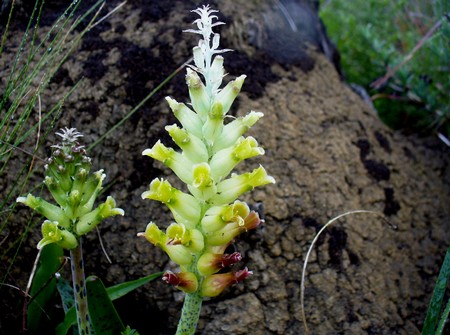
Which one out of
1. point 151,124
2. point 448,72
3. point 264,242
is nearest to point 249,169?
point 264,242

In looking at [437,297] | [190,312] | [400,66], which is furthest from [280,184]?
[400,66]

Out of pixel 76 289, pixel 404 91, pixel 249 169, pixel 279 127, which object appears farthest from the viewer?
pixel 404 91

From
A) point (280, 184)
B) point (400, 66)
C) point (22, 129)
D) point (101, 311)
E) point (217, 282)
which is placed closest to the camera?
point (217, 282)

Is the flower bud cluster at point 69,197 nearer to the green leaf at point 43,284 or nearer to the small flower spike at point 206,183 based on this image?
the small flower spike at point 206,183

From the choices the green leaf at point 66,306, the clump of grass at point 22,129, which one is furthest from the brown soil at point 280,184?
the green leaf at point 66,306

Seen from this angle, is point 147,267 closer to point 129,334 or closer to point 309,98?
point 129,334

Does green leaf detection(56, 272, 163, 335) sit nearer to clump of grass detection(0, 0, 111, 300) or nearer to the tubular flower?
clump of grass detection(0, 0, 111, 300)

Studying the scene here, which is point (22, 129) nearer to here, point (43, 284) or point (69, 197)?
point (43, 284)
